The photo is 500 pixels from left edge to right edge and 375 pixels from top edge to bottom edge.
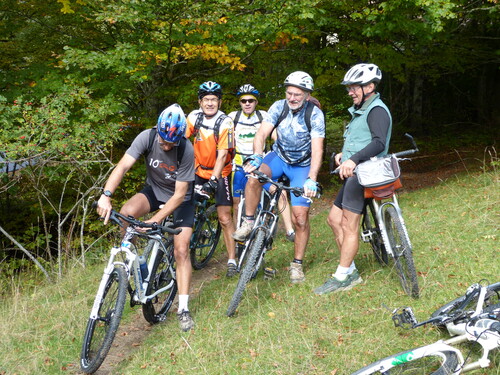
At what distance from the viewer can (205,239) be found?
304 inches

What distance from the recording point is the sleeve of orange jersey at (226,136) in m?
6.82

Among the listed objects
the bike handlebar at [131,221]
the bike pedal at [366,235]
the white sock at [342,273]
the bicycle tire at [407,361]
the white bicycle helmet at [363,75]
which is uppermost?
the white bicycle helmet at [363,75]

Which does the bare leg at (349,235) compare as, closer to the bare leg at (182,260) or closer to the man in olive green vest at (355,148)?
the man in olive green vest at (355,148)

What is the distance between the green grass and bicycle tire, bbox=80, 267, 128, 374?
0.30m

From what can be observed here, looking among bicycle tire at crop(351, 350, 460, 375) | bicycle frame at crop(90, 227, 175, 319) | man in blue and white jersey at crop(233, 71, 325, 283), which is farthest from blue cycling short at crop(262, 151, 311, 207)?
bicycle tire at crop(351, 350, 460, 375)

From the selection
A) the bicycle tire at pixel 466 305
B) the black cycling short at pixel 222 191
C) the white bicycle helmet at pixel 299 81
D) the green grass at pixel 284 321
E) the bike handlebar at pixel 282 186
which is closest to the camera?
the bicycle tire at pixel 466 305

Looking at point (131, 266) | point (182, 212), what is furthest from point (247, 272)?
point (131, 266)

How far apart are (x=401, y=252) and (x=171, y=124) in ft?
8.08

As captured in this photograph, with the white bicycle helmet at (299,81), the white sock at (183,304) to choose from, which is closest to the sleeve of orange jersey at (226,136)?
the white bicycle helmet at (299,81)

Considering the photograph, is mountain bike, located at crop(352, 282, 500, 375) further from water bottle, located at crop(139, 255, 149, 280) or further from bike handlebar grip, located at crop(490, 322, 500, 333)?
water bottle, located at crop(139, 255, 149, 280)

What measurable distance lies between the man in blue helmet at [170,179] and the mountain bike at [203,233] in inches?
60.1

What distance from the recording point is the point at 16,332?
5984 millimetres

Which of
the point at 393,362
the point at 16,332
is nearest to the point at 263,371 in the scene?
the point at 393,362

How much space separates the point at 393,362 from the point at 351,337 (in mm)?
1200
